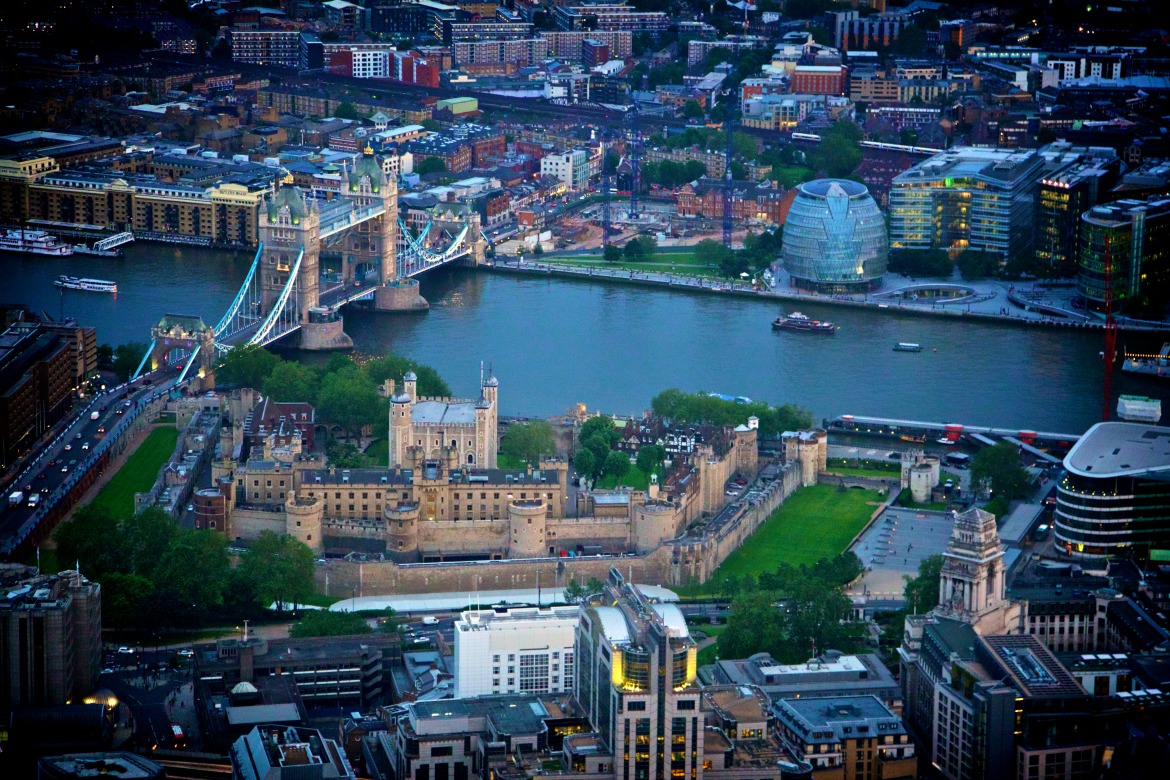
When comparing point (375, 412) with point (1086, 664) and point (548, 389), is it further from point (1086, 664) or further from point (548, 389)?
point (1086, 664)

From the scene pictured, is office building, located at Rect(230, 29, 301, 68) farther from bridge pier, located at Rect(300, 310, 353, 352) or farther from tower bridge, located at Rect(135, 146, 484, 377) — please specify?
bridge pier, located at Rect(300, 310, 353, 352)

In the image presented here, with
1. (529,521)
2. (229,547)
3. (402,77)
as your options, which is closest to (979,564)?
(529,521)

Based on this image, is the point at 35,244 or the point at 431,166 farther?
the point at 431,166

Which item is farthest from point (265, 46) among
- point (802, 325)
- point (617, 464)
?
point (617, 464)

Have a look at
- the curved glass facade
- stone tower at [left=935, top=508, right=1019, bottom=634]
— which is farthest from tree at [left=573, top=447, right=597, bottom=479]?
stone tower at [left=935, top=508, right=1019, bottom=634]

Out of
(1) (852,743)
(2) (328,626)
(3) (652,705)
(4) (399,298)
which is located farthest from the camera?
(4) (399,298)

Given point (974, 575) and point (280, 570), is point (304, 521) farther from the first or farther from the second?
point (974, 575)

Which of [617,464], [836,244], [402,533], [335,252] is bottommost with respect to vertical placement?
[402,533]
